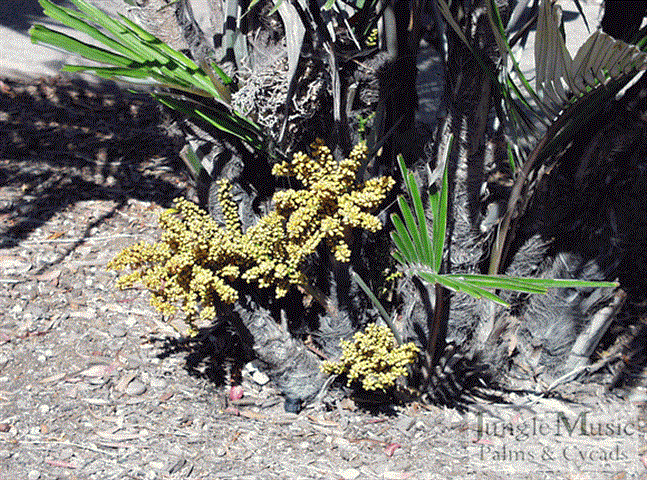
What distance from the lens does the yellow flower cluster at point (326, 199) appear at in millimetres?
1872

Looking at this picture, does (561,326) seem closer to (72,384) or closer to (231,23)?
(231,23)

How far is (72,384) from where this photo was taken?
2221 millimetres

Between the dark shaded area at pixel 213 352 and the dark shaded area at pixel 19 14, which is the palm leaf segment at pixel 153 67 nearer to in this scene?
the dark shaded area at pixel 213 352

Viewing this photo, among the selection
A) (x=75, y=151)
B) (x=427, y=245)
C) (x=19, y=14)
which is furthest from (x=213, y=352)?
(x=19, y=14)

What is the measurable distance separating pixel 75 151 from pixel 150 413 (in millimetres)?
2236

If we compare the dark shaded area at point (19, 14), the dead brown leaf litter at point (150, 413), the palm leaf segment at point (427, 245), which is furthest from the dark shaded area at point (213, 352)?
the dark shaded area at point (19, 14)

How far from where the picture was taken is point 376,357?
82.6 inches

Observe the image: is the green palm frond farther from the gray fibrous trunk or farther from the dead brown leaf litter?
the gray fibrous trunk

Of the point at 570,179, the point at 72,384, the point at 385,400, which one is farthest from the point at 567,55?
the point at 72,384

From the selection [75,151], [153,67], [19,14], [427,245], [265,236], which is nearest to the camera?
[153,67]

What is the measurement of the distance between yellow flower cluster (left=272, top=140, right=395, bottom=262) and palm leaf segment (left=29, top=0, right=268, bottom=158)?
19 cm

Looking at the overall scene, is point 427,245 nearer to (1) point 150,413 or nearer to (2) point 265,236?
(2) point 265,236

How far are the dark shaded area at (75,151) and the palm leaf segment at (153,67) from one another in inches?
55.1

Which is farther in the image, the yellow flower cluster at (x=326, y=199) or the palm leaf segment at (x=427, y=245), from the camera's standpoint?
the yellow flower cluster at (x=326, y=199)
